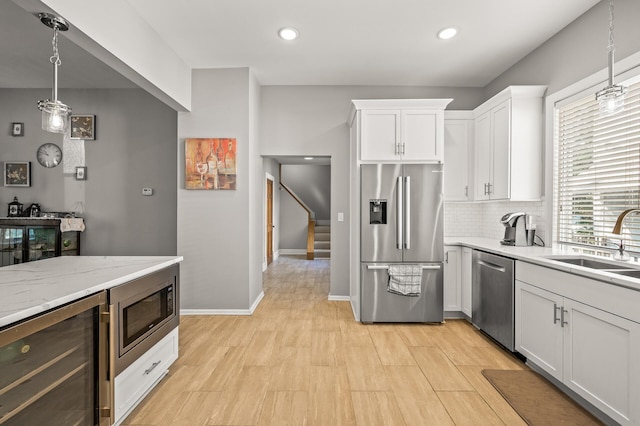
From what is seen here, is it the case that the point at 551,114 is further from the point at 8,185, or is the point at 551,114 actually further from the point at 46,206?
the point at 8,185

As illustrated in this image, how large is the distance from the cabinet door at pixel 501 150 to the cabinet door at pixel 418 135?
24.5 inches

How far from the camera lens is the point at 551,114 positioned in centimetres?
315

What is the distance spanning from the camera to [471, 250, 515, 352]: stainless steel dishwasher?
9.17 ft

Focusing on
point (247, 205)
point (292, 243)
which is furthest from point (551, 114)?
point (292, 243)

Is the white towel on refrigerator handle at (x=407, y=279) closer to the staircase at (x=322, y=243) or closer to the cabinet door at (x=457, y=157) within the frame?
the cabinet door at (x=457, y=157)

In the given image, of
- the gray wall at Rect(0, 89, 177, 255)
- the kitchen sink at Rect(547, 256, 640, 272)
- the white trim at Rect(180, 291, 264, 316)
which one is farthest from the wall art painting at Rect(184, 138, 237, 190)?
the kitchen sink at Rect(547, 256, 640, 272)

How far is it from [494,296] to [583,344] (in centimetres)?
102

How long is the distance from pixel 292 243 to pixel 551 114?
736 centimetres

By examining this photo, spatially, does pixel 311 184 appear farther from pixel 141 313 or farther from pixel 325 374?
pixel 141 313

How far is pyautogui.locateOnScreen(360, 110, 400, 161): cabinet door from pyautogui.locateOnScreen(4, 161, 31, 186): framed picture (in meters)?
4.46

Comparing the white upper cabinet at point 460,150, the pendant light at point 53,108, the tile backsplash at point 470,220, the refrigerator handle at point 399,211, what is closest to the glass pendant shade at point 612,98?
the refrigerator handle at point 399,211

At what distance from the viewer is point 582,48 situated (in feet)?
9.16

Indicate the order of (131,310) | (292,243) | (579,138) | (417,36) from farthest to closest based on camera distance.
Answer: (292,243) → (417,36) → (579,138) → (131,310)

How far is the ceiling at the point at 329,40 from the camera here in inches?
106
